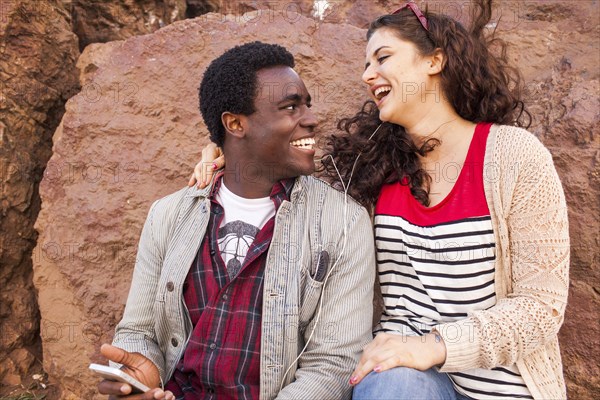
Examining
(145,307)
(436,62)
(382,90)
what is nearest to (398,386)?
(145,307)

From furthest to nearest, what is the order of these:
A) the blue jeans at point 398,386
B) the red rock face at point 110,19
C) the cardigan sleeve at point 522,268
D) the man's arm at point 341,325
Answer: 1. the red rock face at point 110,19
2. the man's arm at point 341,325
3. the cardigan sleeve at point 522,268
4. the blue jeans at point 398,386

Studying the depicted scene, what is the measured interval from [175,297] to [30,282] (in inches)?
71.7

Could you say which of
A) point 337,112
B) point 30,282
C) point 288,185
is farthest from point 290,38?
point 30,282

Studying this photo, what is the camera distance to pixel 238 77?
100 inches

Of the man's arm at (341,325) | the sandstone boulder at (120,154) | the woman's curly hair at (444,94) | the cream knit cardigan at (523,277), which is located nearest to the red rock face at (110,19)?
the sandstone boulder at (120,154)

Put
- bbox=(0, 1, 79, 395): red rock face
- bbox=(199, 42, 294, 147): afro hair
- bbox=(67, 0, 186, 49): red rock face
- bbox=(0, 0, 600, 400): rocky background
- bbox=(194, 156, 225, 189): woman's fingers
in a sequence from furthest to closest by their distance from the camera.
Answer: bbox=(67, 0, 186, 49): red rock face
bbox=(0, 1, 79, 395): red rock face
bbox=(0, 0, 600, 400): rocky background
bbox=(194, 156, 225, 189): woman's fingers
bbox=(199, 42, 294, 147): afro hair

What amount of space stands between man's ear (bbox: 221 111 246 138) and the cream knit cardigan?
3.40 feet

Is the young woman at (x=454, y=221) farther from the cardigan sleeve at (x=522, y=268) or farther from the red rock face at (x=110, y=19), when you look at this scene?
the red rock face at (x=110, y=19)

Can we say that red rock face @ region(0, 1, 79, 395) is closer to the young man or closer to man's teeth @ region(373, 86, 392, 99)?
the young man

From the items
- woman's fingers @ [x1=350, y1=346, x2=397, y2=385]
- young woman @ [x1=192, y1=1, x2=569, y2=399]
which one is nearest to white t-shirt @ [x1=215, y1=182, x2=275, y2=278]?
young woman @ [x1=192, y1=1, x2=569, y2=399]

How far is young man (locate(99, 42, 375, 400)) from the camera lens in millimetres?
2336

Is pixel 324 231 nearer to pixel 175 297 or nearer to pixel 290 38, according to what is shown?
pixel 175 297

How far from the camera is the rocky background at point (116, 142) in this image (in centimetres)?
325

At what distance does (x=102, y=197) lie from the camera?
3.29 m
